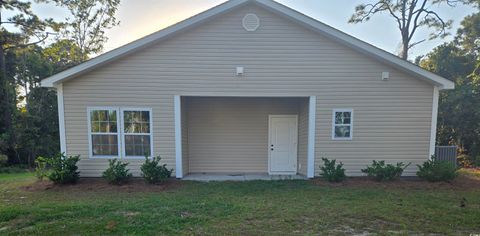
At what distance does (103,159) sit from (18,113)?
11.0 metres

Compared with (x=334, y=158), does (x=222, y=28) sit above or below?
above

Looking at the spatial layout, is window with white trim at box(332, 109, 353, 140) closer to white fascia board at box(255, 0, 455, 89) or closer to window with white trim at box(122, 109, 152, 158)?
white fascia board at box(255, 0, 455, 89)

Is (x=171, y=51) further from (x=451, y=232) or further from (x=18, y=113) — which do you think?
(x=18, y=113)

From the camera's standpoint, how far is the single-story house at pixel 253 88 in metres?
7.84

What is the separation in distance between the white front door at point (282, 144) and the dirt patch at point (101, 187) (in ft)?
11.4

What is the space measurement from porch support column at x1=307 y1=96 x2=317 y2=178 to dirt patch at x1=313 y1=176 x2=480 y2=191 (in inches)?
15.7

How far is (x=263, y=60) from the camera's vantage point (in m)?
7.95

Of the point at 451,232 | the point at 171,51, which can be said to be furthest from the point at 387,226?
the point at 171,51

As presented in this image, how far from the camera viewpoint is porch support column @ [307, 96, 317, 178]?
318 inches

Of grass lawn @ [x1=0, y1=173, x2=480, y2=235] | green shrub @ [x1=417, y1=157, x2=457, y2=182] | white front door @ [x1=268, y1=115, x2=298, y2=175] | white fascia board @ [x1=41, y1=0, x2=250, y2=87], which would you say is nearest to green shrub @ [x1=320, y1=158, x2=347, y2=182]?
grass lawn @ [x1=0, y1=173, x2=480, y2=235]

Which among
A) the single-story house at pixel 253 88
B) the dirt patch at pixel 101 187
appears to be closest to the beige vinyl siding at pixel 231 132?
the single-story house at pixel 253 88

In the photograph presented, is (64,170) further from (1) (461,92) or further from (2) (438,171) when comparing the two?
(1) (461,92)

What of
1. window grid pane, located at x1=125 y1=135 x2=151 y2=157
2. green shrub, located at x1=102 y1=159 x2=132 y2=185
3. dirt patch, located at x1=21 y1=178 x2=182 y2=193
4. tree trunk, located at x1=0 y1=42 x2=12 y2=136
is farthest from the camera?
tree trunk, located at x1=0 y1=42 x2=12 y2=136

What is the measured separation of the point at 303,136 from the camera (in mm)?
8773
